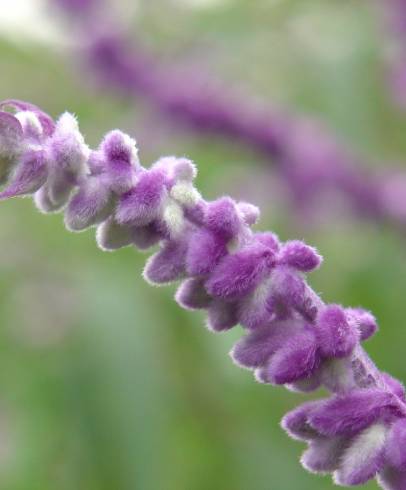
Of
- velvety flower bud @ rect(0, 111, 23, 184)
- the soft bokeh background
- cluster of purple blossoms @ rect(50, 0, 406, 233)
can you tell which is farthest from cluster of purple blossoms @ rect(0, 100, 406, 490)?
cluster of purple blossoms @ rect(50, 0, 406, 233)

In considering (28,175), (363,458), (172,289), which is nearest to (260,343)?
(363,458)

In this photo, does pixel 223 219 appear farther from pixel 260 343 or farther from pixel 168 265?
pixel 260 343

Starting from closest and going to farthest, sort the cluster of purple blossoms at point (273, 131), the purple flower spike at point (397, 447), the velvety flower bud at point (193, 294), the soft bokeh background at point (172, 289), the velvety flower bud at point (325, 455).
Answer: the purple flower spike at point (397, 447) < the velvety flower bud at point (325, 455) < the velvety flower bud at point (193, 294) < the soft bokeh background at point (172, 289) < the cluster of purple blossoms at point (273, 131)

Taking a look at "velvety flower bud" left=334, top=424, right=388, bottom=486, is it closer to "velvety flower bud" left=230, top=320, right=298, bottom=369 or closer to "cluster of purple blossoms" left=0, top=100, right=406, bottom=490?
"cluster of purple blossoms" left=0, top=100, right=406, bottom=490

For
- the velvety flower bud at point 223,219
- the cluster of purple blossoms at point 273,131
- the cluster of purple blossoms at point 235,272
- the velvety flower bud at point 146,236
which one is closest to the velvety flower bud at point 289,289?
Result: the cluster of purple blossoms at point 235,272

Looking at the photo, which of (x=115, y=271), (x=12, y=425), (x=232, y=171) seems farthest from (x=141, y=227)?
(x=12, y=425)

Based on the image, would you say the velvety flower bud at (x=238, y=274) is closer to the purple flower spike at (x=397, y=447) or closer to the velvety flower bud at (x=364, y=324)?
the velvety flower bud at (x=364, y=324)

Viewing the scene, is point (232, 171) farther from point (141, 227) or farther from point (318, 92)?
point (141, 227)

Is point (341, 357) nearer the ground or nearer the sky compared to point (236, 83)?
nearer the ground
